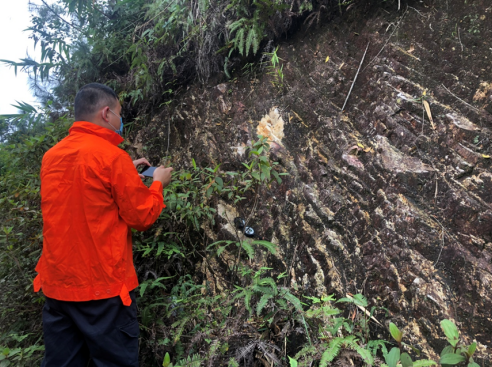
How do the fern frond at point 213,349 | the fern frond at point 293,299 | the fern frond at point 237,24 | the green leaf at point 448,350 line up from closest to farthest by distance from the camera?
the green leaf at point 448,350
the fern frond at point 213,349
the fern frond at point 293,299
the fern frond at point 237,24

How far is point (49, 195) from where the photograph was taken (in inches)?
89.2

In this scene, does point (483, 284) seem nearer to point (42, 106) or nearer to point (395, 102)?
point (395, 102)

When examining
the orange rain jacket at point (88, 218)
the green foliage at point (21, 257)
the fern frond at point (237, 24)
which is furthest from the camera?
the fern frond at point (237, 24)

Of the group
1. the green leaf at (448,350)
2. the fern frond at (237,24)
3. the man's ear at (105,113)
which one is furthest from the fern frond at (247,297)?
the fern frond at (237,24)

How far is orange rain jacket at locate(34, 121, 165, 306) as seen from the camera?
221 centimetres

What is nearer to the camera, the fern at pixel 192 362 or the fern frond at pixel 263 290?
the fern at pixel 192 362

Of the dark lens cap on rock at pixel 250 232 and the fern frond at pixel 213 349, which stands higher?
the fern frond at pixel 213 349

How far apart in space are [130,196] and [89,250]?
18.4 inches

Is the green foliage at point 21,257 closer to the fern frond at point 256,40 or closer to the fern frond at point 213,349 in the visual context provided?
the fern frond at point 213,349

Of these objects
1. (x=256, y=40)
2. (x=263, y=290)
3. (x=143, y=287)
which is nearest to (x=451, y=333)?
(x=263, y=290)

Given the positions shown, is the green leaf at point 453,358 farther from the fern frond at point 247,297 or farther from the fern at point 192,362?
the fern at point 192,362

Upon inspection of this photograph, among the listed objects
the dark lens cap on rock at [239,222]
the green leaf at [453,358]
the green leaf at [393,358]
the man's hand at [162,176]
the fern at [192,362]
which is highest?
the man's hand at [162,176]

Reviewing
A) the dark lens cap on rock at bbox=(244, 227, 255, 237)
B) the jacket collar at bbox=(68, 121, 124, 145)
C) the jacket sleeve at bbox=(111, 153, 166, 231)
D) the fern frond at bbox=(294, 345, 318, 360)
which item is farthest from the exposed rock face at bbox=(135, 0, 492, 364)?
the jacket collar at bbox=(68, 121, 124, 145)

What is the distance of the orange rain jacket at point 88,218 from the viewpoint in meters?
2.21
